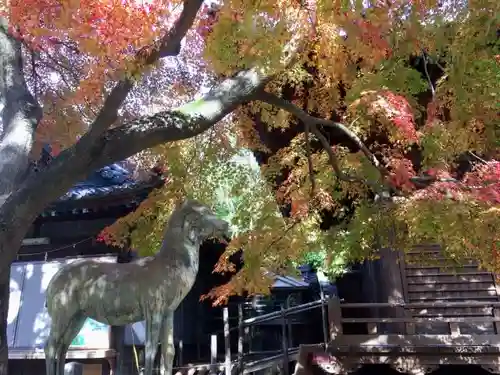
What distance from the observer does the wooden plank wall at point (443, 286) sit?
8984 mm

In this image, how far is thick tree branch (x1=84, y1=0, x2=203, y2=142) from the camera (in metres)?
3.97

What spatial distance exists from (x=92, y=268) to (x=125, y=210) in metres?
5.27

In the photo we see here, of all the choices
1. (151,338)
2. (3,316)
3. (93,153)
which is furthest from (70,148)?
(151,338)

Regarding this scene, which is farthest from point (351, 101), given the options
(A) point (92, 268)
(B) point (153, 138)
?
(A) point (92, 268)

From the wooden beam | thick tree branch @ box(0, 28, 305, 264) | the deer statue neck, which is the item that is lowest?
the deer statue neck

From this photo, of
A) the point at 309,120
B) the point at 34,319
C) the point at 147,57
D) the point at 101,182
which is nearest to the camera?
the point at 147,57

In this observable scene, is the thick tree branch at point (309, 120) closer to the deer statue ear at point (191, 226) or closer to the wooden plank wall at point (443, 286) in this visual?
the deer statue ear at point (191, 226)

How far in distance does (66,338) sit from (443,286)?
7.46 m

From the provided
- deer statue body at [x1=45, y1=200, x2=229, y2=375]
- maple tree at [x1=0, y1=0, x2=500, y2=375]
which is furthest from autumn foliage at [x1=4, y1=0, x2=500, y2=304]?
deer statue body at [x1=45, y1=200, x2=229, y2=375]

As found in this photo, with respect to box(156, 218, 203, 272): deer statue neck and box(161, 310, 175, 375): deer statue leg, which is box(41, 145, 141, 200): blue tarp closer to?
box(156, 218, 203, 272): deer statue neck

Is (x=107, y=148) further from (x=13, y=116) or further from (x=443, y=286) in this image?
(x=443, y=286)

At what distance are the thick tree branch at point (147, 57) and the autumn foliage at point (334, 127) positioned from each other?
0.15 meters

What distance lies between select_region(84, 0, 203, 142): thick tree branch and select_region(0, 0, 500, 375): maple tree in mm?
17

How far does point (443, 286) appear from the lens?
30.6ft
